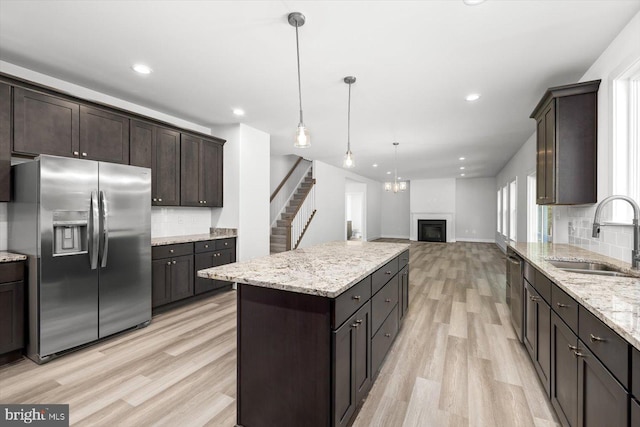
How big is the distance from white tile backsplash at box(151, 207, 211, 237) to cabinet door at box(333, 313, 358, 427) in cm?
351

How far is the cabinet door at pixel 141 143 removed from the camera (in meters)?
3.49

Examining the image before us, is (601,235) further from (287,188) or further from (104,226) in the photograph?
(287,188)

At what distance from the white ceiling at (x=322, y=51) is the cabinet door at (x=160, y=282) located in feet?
6.82

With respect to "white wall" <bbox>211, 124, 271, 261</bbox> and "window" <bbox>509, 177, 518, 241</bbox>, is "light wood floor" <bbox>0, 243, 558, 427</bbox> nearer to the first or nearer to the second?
"white wall" <bbox>211, 124, 271, 261</bbox>

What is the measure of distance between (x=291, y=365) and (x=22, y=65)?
3.78 meters

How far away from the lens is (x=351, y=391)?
170cm

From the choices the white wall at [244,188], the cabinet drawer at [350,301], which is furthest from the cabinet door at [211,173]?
the cabinet drawer at [350,301]

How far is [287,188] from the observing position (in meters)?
8.31

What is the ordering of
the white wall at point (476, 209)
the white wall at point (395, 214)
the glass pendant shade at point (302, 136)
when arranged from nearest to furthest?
the glass pendant shade at point (302, 136), the white wall at point (476, 209), the white wall at point (395, 214)

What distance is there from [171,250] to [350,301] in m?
2.89

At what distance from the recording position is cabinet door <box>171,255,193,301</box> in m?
3.73

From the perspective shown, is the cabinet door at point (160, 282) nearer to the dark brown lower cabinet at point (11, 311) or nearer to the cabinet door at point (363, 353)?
the dark brown lower cabinet at point (11, 311)

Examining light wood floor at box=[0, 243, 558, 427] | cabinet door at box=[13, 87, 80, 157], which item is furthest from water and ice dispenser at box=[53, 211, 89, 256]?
light wood floor at box=[0, 243, 558, 427]

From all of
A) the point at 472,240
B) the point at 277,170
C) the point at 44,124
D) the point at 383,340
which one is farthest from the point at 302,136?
the point at 472,240
